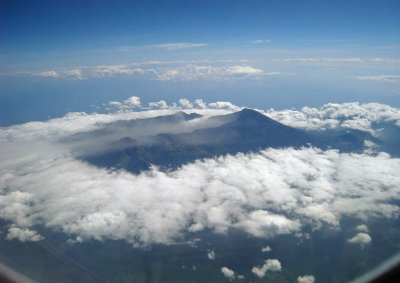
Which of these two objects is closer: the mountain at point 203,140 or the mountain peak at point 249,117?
the mountain at point 203,140

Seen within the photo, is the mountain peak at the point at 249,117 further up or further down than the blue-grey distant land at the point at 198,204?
further up

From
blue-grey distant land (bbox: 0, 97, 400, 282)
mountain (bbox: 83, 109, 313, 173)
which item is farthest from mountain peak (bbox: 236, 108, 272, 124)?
blue-grey distant land (bbox: 0, 97, 400, 282)

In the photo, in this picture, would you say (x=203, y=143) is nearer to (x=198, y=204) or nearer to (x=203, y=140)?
(x=203, y=140)

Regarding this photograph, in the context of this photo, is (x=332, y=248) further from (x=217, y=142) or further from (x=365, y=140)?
(x=365, y=140)

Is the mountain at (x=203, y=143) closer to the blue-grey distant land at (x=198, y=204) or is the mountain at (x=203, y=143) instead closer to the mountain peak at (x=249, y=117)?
the mountain peak at (x=249, y=117)

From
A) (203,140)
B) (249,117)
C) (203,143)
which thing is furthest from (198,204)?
(249,117)

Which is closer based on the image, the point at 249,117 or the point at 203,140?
the point at 203,140

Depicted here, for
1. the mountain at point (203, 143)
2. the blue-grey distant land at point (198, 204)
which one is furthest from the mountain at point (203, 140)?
the blue-grey distant land at point (198, 204)

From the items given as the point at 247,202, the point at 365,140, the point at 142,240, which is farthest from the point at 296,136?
the point at 142,240
